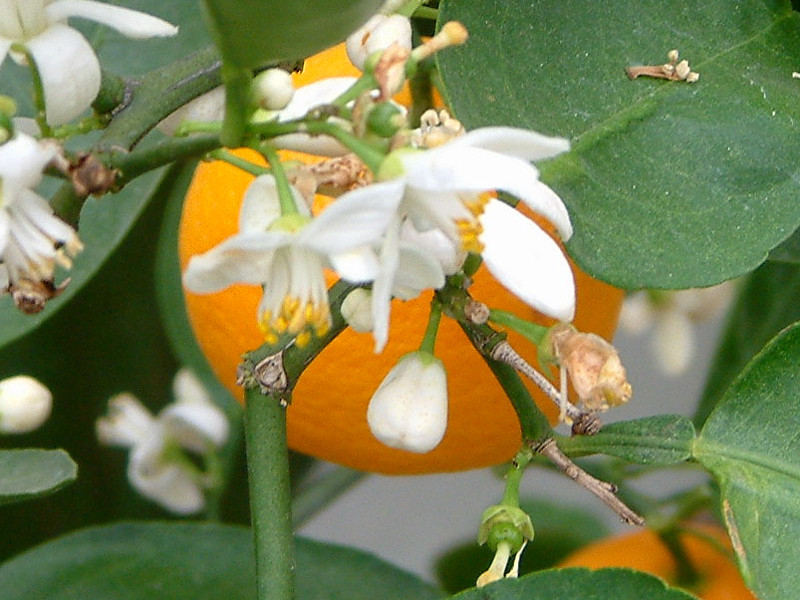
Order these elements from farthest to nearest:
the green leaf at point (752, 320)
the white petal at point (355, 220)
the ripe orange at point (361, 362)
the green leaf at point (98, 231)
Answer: the green leaf at point (752, 320) < the green leaf at point (98, 231) < the ripe orange at point (361, 362) < the white petal at point (355, 220)

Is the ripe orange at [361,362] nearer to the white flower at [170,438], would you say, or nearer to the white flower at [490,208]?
the white flower at [490,208]

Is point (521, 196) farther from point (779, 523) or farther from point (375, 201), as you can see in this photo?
point (779, 523)

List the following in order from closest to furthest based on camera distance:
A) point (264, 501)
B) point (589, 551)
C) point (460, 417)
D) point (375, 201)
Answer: point (375, 201) < point (264, 501) < point (460, 417) < point (589, 551)

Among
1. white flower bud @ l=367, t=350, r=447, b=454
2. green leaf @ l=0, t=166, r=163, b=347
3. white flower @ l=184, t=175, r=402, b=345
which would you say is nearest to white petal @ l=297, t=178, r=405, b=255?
white flower @ l=184, t=175, r=402, b=345

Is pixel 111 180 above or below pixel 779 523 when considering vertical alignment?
above

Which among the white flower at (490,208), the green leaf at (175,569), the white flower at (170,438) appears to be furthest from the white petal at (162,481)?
the white flower at (490,208)

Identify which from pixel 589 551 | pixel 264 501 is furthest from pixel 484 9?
pixel 589 551
